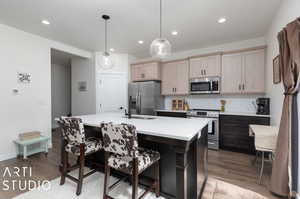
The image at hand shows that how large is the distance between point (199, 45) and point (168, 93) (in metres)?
1.63

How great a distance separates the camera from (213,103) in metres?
4.17

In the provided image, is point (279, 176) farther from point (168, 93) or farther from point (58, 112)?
point (58, 112)

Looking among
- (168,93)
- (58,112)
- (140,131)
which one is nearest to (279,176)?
(140,131)

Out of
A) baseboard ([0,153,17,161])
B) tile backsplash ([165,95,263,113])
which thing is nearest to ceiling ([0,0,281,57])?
tile backsplash ([165,95,263,113])

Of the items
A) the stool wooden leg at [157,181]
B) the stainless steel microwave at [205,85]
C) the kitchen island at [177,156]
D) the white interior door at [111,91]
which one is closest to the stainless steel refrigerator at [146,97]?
the white interior door at [111,91]

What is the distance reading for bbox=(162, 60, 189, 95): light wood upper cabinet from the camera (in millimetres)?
4273

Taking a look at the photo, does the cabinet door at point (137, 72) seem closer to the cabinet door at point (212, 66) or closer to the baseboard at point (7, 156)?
the cabinet door at point (212, 66)

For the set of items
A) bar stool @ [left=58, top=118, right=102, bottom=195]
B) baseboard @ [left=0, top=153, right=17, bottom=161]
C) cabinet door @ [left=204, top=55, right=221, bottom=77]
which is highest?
cabinet door @ [left=204, top=55, right=221, bottom=77]

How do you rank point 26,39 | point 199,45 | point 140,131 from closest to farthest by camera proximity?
point 140,131, point 26,39, point 199,45

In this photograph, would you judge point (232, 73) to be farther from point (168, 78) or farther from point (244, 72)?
point (168, 78)

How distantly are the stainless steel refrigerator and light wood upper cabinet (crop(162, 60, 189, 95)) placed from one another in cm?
27

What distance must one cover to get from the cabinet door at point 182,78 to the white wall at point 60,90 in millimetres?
4464

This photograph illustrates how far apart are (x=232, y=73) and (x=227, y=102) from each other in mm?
815
